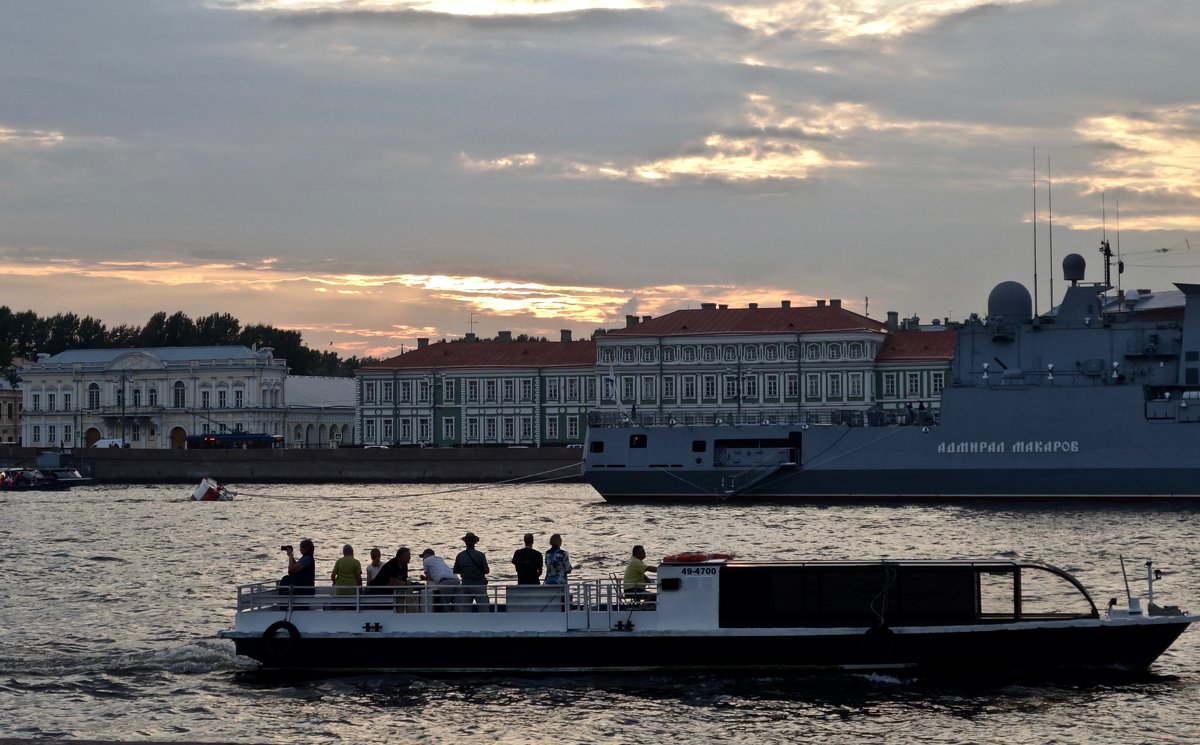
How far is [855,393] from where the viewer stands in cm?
10819

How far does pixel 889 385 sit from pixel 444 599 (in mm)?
87281

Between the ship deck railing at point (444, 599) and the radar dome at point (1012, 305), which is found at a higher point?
the radar dome at point (1012, 305)

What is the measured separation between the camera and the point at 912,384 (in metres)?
107

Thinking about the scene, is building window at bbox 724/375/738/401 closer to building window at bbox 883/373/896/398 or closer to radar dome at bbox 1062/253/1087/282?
building window at bbox 883/373/896/398

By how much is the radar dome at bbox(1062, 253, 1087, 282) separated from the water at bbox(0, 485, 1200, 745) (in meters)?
12.4

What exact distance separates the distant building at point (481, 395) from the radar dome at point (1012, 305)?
52363 millimetres

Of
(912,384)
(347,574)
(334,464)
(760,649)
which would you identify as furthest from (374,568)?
(912,384)

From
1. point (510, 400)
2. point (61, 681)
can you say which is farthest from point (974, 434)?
point (510, 400)

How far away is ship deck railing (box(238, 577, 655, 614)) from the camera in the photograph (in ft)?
76.7

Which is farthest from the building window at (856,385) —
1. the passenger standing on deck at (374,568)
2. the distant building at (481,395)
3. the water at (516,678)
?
the passenger standing on deck at (374,568)

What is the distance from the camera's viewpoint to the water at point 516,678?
20500mm

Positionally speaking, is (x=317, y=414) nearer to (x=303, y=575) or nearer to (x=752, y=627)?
(x=303, y=575)

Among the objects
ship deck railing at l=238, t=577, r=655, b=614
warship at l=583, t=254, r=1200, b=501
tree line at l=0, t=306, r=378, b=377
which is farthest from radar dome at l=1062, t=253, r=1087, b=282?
tree line at l=0, t=306, r=378, b=377

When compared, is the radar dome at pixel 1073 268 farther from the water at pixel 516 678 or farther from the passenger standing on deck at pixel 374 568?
the passenger standing on deck at pixel 374 568
